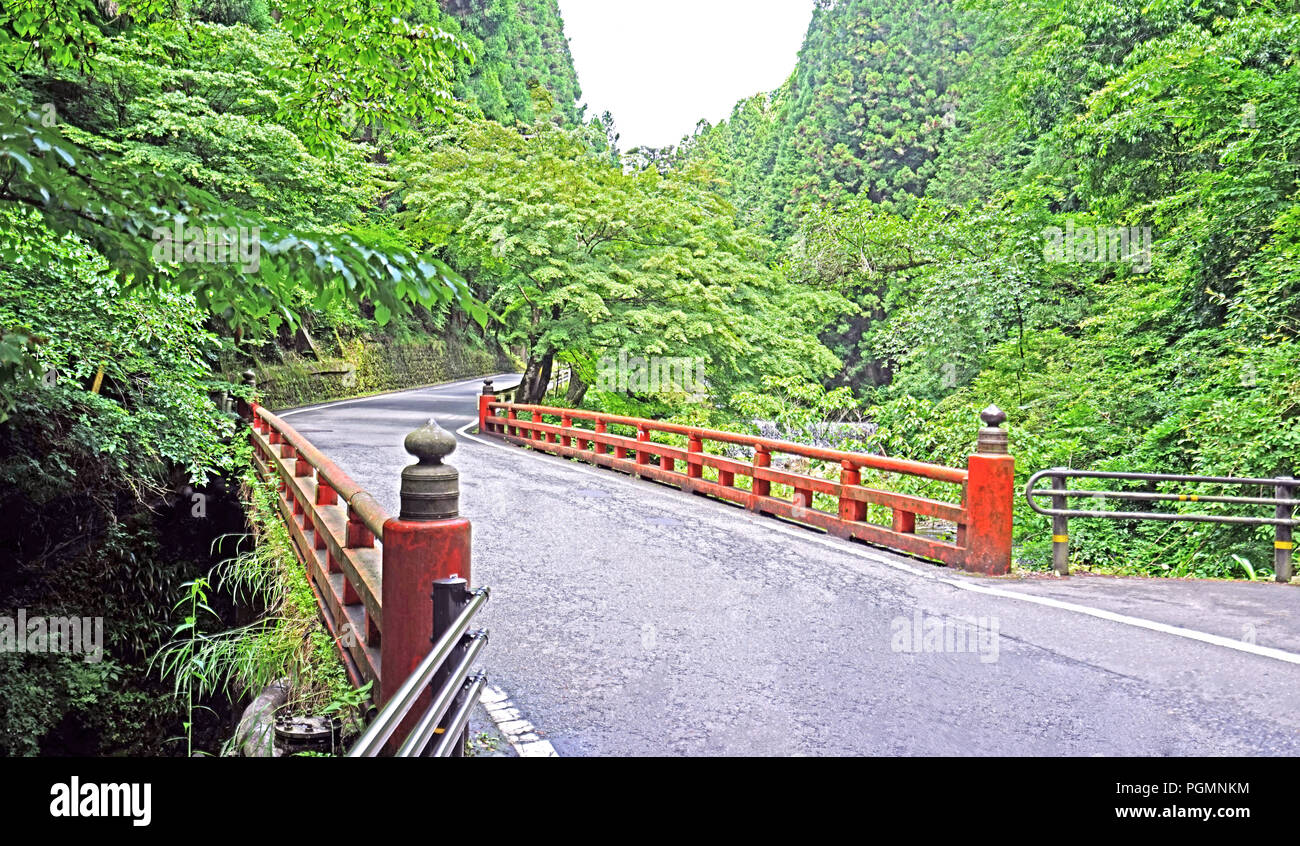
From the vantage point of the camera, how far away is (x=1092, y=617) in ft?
19.5

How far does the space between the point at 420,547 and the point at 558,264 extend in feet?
47.8

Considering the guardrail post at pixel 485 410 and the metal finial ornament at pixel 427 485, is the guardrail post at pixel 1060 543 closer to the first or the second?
the metal finial ornament at pixel 427 485

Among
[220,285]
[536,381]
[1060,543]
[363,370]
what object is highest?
[220,285]

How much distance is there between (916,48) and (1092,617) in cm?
5245

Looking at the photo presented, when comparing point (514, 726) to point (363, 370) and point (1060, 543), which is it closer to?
point (1060, 543)

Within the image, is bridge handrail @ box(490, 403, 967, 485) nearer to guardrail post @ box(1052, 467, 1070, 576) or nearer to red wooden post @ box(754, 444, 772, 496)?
red wooden post @ box(754, 444, 772, 496)

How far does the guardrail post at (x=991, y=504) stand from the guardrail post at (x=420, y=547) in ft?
16.8

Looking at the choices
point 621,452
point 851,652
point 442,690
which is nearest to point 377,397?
point 621,452

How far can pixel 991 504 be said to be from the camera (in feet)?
24.0

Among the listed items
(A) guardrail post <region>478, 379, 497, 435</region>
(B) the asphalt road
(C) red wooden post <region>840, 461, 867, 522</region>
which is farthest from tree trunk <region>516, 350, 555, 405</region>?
(C) red wooden post <region>840, 461, 867, 522</region>

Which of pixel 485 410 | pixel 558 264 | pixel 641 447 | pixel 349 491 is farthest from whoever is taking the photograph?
pixel 485 410

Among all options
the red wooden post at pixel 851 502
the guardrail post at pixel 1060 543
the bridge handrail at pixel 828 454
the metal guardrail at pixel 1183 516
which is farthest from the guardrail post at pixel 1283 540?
the red wooden post at pixel 851 502

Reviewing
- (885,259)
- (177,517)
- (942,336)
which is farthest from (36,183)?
(885,259)
